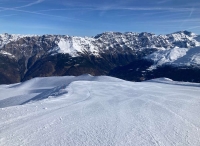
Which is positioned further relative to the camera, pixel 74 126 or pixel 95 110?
pixel 95 110

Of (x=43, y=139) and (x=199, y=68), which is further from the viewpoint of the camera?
(x=199, y=68)

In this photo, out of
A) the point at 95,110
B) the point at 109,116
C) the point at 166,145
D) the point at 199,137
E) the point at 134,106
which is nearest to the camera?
the point at 166,145

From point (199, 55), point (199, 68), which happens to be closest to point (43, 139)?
point (199, 68)

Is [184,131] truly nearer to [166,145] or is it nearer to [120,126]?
[166,145]

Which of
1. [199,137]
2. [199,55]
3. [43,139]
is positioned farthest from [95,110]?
[199,55]

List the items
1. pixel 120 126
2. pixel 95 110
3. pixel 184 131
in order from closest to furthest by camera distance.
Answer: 1. pixel 184 131
2. pixel 120 126
3. pixel 95 110

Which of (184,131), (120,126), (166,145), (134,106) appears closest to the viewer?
(166,145)

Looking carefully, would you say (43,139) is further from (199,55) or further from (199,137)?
(199,55)

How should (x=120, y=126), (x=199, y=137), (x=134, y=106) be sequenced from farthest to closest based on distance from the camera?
(x=134, y=106) < (x=120, y=126) < (x=199, y=137)

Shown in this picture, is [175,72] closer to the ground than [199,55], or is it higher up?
closer to the ground
